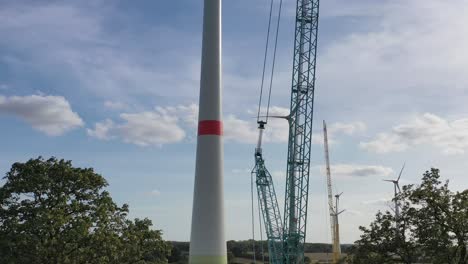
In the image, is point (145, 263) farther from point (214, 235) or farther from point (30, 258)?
point (214, 235)

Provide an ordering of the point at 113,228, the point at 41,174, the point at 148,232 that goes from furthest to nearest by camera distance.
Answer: the point at 148,232, the point at 113,228, the point at 41,174

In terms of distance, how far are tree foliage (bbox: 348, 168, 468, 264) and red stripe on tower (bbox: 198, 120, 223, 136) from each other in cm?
2383

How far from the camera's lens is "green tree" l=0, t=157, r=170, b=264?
52.1m

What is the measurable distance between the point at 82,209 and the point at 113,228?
5.22 meters

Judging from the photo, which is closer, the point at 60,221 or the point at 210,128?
the point at 210,128

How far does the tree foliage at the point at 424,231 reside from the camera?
5078 cm

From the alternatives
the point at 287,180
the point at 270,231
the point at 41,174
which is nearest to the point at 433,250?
the point at 41,174

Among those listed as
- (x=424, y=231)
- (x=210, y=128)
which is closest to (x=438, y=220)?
(x=424, y=231)

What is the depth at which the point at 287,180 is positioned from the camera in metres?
127

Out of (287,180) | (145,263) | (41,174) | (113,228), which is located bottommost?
(145,263)

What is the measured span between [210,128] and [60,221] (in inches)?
843

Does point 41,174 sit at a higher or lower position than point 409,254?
higher

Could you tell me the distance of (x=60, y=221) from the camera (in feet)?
173

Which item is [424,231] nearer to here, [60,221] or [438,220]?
[438,220]
